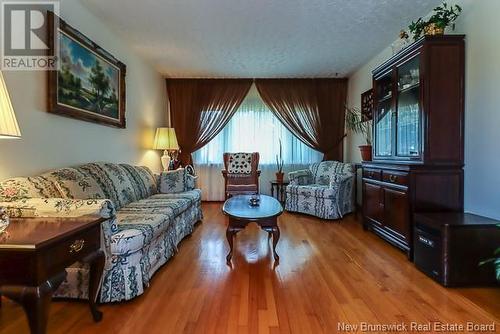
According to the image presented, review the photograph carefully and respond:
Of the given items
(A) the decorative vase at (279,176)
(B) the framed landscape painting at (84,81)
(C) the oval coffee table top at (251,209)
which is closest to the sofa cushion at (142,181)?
(B) the framed landscape painting at (84,81)

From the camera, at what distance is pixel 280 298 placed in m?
1.96

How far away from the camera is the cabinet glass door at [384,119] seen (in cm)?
321

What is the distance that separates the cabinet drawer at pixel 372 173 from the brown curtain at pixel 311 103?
185 cm

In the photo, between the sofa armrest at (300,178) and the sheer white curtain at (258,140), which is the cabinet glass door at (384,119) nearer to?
the sofa armrest at (300,178)

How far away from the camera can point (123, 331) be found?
1596 mm

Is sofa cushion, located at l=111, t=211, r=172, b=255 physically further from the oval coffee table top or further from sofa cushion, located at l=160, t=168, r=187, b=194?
sofa cushion, located at l=160, t=168, r=187, b=194

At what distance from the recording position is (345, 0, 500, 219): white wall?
2268mm

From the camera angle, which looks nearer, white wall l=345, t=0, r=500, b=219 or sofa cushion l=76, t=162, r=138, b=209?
white wall l=345, t=0, r=500, b=219

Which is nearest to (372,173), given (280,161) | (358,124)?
(358,124)

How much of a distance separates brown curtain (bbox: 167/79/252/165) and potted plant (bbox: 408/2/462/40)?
3.14m

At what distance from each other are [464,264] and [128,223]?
2.45m

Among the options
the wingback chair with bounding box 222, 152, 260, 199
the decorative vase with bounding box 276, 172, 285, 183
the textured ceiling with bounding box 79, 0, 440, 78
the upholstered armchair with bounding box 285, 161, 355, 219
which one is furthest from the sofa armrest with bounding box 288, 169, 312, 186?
the textured ceiling with bounding box 79, 0, 440, 78

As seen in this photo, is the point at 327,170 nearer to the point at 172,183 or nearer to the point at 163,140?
the point at 172,183

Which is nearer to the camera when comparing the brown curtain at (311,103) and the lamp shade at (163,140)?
the lamp shade at (163,140)
